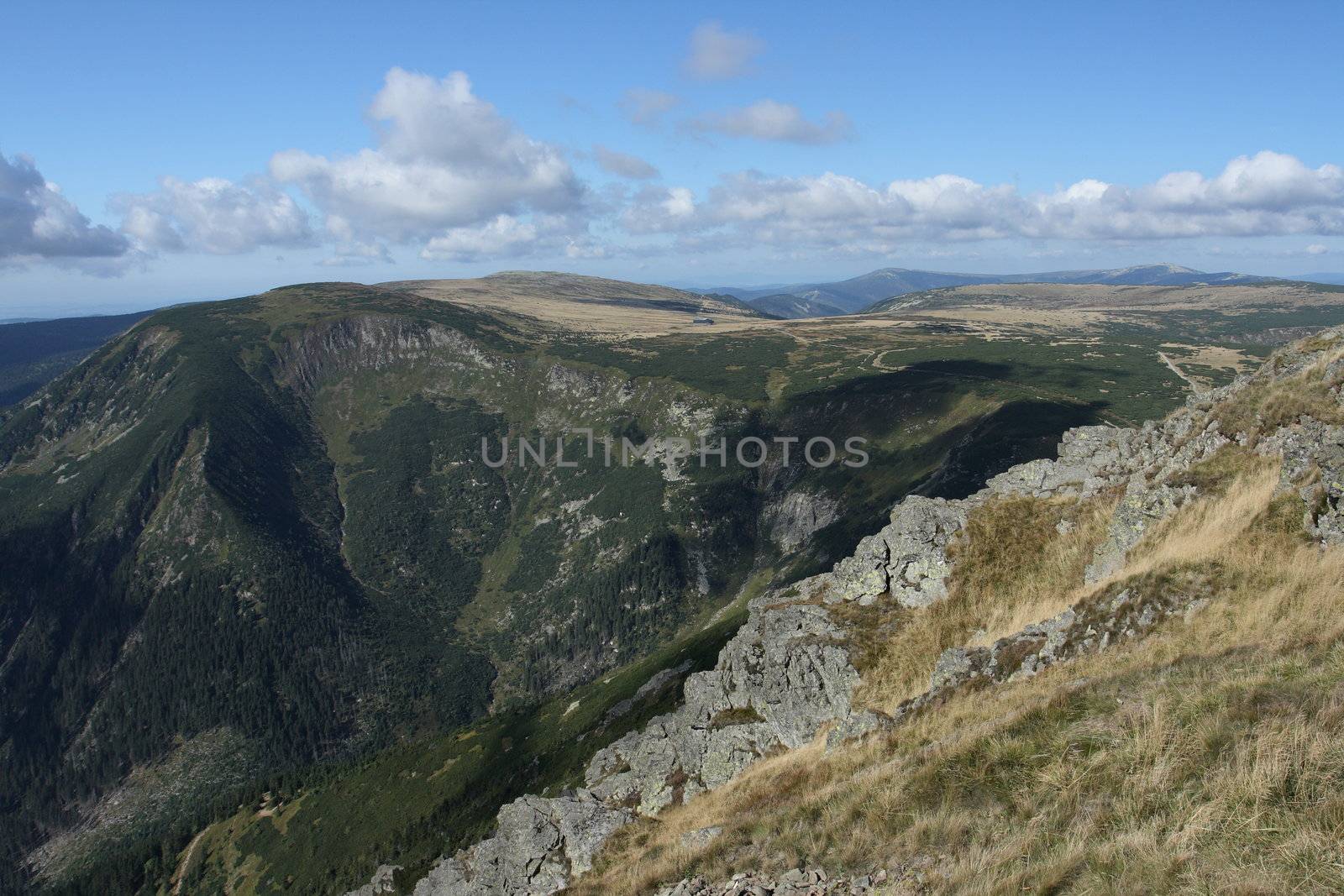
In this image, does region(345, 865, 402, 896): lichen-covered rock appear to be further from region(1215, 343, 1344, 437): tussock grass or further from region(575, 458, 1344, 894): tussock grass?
region(1215, 343, 1344, 437): tussock grass

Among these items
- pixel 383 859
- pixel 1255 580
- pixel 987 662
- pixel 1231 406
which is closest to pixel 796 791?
pixel 987 662

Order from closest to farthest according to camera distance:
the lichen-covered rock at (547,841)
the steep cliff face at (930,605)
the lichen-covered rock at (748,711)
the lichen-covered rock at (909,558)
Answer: the steep cliff face at (930,605), the lichen-covered rock at (748,711), the lichen-covered rock at (909,558), the lichen-covered rock at (547,841)

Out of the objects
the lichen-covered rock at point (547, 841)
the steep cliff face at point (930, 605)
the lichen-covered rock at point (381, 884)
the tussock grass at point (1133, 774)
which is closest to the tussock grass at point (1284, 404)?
the steep cliff face at point (930, 605)

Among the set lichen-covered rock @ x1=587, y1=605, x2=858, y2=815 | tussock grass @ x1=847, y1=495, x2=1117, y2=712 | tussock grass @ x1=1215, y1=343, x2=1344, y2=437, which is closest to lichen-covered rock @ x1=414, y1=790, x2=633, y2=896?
lichen-covered rock @ x1=587, y1=605, x2=858, y2=815

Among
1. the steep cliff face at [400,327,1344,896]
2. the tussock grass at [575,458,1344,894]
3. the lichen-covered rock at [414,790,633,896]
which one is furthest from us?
the lichen-covered rock at [414,790,633,896]

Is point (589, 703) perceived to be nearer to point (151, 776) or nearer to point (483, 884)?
point (483, 884)

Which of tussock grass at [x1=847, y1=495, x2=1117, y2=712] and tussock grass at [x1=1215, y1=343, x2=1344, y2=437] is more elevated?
tussock grass at [x1=1215, y1=343, x2=1344, y2=437]

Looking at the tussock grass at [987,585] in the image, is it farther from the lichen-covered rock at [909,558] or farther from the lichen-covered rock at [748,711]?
the lichen-covered rock at [748,711]
